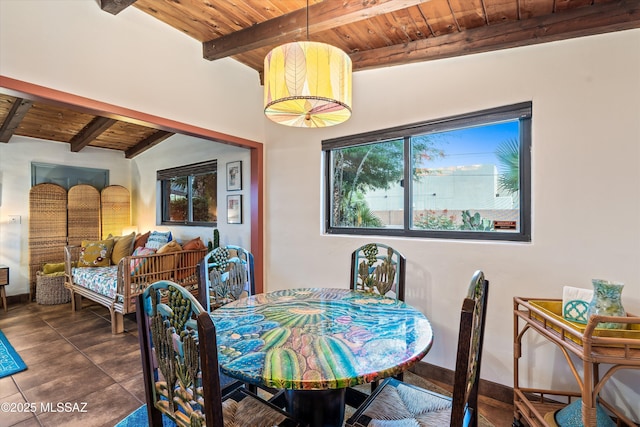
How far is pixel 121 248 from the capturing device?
4.48 metres

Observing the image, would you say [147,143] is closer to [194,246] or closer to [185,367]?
[194,246]

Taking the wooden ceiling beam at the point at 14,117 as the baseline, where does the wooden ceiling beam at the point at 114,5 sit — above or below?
above

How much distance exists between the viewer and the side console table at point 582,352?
4.19 ft

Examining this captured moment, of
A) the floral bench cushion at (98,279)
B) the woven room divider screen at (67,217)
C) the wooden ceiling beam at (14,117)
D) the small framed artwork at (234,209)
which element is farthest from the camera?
the woven room divider screen at (67,217)

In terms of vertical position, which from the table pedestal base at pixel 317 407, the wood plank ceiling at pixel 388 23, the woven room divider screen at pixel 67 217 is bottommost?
the table pedestal base at pixel 317 407

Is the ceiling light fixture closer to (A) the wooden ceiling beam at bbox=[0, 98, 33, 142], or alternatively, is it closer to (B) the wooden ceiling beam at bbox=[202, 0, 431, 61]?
(B) the wooden ceiling beam at bbox=[202, 0, 431, 61]

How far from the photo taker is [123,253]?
175 inches

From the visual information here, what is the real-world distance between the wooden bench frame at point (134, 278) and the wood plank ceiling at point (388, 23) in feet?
5.65

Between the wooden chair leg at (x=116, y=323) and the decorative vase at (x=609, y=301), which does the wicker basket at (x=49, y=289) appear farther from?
the decorative vase at (x=609, y=301)

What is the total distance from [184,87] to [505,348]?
11.0ft

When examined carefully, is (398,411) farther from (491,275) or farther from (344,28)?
(344,28)

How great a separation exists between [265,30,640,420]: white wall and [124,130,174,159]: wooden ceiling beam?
359cm

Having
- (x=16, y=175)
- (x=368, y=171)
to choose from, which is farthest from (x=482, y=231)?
(x=16, y=175)

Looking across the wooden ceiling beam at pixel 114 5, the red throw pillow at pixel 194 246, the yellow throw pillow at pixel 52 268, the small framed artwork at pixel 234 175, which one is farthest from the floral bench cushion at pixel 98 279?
the wooden ceiling beam at pixel 114 5
